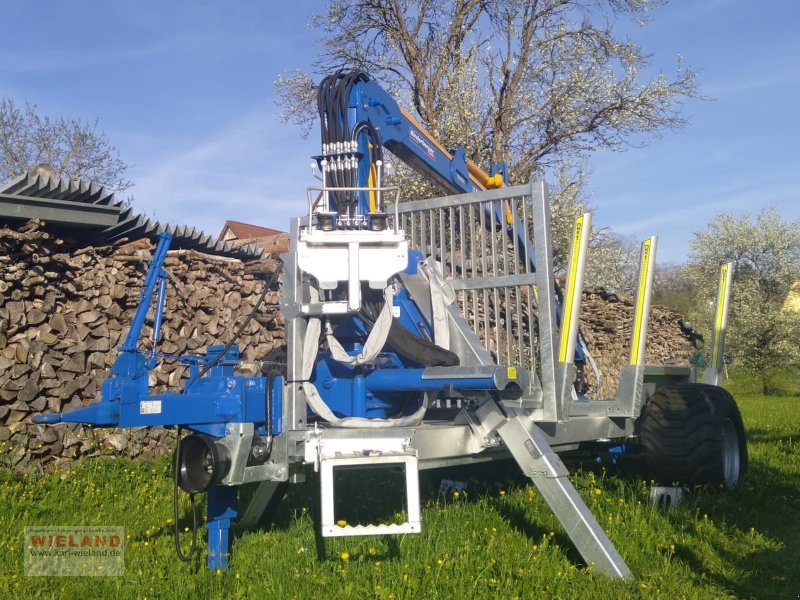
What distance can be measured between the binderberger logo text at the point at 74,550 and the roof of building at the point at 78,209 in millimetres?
2861

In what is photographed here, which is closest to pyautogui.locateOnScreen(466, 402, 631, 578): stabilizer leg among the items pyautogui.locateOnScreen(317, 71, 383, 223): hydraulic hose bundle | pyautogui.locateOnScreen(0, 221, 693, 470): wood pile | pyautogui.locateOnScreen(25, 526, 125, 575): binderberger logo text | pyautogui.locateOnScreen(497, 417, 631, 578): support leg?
pyautogui.locateOnScreen(497, 417, 631, 578): support leg

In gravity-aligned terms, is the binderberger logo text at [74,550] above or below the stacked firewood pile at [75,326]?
below

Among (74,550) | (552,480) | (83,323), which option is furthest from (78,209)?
(552,480)

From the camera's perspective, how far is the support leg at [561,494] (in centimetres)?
450

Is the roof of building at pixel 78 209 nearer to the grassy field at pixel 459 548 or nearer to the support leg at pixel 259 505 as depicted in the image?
the grassy field at pixel 459 548

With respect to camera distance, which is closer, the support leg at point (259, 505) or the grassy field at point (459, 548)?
the grassy field at point (459, 548)

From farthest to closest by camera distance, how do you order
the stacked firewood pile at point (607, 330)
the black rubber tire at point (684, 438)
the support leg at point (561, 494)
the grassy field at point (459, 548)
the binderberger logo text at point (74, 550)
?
the stacked firewood pile at point (607, 330)
the black rubber tire at point (684, 438)
the binderberger logo text at point (74, 550)
the support leg at point (561, 494)
the grassy field at point (459, 548)

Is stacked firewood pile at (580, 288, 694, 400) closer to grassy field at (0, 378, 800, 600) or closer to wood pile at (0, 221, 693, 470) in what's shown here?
wood pile at (0, 221, 693, 470)

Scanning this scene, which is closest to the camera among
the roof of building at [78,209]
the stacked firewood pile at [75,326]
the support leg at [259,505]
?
the support leg at [259,505]

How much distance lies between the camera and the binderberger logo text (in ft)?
15.6

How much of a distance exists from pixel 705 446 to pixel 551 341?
6.30 ft

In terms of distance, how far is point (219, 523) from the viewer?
466 centimetres

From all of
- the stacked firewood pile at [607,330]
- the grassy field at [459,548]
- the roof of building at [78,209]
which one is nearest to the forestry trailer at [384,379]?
the grassy field at [459,548]

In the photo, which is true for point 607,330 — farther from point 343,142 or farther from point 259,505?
point 259,505
